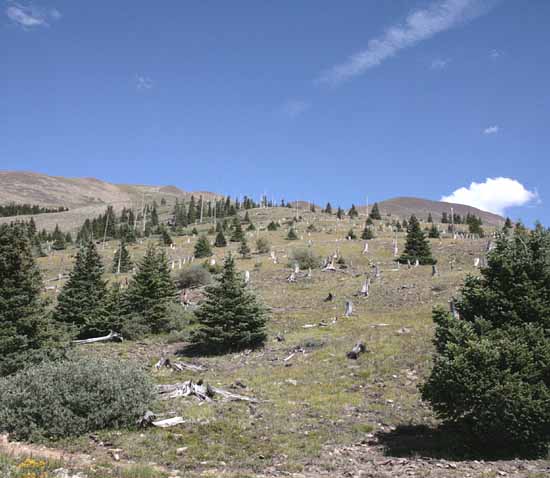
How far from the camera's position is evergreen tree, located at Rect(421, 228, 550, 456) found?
34.6 feet

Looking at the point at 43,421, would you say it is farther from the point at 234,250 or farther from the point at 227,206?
the point at 227,206

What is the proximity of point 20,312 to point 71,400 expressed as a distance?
315 inches

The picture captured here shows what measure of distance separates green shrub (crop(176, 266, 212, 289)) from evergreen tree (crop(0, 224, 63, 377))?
100 feet

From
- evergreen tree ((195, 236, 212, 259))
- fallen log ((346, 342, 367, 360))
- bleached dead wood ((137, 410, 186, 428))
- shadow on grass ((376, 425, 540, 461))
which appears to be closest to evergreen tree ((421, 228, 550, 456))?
shadow on grass ((376, 425, 540, 461))

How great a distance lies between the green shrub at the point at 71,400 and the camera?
12.4 m

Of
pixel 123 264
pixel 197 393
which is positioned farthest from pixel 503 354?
Answer: pixel 123 264

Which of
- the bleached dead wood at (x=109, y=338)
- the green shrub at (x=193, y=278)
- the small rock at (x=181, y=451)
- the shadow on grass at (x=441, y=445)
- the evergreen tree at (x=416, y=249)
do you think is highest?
the evergreen tree at (x=416, y=249)

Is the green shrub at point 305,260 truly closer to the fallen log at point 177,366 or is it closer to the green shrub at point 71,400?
the fallen log at point 177,366

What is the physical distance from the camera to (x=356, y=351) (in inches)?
856

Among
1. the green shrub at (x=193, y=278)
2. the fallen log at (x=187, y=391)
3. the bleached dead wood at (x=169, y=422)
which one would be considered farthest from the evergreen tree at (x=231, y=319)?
the green shrub at (x=193, y=278)

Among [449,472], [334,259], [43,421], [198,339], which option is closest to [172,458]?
[43,421]

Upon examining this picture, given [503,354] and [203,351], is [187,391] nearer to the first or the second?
[503,354]

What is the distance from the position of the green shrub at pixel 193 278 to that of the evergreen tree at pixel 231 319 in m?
22.7

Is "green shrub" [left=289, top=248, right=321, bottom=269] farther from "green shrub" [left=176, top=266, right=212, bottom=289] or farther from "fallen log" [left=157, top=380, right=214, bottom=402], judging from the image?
"fallen log" [left=157, top=380, right=214, bottom=402]
